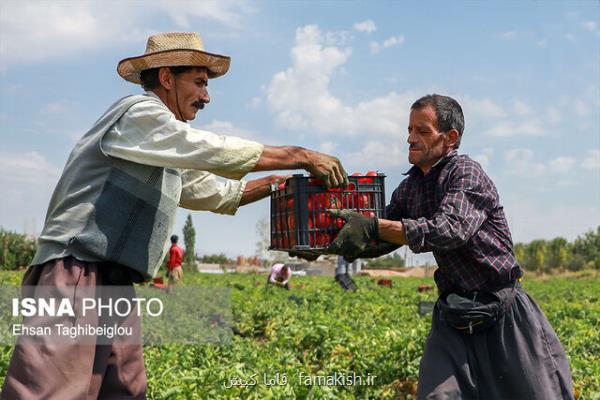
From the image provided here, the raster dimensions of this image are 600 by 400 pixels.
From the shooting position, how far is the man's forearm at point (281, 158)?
3.33 meters

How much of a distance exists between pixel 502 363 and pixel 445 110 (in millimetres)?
1185

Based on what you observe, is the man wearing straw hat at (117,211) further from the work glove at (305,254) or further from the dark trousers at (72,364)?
the work glove at (305,254)

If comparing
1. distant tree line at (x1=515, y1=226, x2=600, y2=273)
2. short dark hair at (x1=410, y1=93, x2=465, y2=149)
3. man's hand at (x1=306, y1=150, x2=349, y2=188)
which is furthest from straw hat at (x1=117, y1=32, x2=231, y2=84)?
distant tree line at (x1=515, y1=226, x2=600, y2=273)

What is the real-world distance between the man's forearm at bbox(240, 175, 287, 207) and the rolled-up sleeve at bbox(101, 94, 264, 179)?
961 millimetres

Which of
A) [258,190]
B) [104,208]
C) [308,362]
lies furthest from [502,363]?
[308,362]

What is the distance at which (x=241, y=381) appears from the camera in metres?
4.71

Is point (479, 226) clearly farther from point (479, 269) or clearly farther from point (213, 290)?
point (213, 290)

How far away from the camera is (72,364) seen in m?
3.07

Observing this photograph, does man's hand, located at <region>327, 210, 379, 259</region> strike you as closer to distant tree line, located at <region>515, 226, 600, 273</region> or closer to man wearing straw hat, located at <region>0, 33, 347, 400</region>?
man wearing straw hat, located at <region>0, 33, 347, 400</region>

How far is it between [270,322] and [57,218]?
7204 mm

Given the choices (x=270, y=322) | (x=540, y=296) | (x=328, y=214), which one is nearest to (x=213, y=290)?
(x=270, y=322)

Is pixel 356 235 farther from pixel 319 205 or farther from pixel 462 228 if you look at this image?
pixel 462 228

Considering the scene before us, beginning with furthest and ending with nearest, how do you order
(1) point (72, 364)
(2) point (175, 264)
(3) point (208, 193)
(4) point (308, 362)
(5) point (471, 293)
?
(2) point (175, 264), (4) point (308, 362), (3) point (208, 193), (5) point (471, 293), (1) point (72, 364)

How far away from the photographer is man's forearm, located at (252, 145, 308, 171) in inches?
131
